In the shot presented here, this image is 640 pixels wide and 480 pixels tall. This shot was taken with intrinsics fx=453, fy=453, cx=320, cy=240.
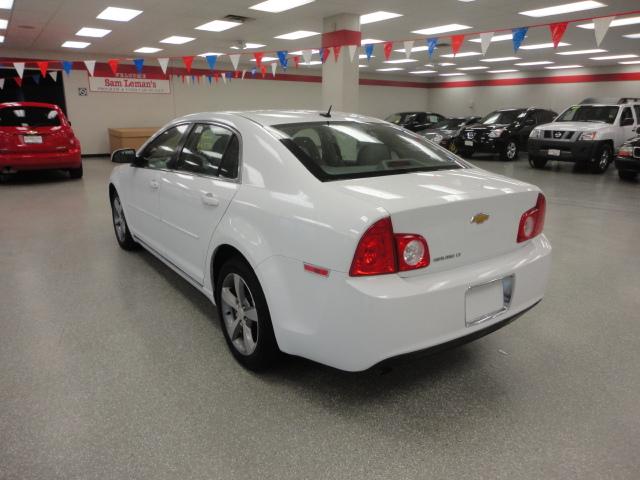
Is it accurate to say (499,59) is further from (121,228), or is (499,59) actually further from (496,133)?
(121,228)

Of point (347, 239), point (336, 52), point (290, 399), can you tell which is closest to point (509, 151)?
point (336, 52)

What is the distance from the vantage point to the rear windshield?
797 centimetres

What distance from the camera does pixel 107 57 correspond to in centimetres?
1570

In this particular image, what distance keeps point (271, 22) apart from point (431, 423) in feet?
34.2

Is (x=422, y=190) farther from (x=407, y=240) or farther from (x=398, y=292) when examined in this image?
(x=398, y=292)

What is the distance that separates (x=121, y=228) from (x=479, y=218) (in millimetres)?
3608

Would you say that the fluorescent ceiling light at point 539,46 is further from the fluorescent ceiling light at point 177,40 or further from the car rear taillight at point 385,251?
the car rear taillight at point 385,251

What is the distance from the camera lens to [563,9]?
30.1 ft

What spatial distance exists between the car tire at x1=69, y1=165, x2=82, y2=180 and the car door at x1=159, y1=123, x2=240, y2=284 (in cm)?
738

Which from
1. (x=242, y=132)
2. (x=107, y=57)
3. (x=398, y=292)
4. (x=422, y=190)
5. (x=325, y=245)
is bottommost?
(x=398, y=292)

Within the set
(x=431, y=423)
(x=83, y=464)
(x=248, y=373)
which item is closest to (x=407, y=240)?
(x=431, y=423)

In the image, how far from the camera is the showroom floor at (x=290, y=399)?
1.76 m

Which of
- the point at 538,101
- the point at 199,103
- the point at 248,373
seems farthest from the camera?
the point at 538,101

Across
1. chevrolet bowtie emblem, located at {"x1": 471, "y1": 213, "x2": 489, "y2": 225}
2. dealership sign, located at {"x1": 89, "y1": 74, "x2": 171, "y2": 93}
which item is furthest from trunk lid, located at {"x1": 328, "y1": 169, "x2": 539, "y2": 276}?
dealership sign, located at {"x1": 89, "y1": 74, "x2": 171, "y2": 93}
